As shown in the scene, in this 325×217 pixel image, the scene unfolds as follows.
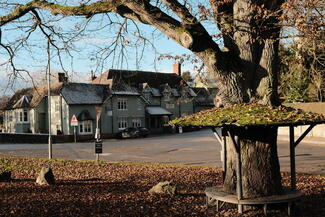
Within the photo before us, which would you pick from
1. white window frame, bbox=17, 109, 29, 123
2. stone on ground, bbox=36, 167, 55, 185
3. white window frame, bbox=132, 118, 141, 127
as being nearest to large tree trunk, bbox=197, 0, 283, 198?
stone on ground, bbox=36, 167, 55, 185

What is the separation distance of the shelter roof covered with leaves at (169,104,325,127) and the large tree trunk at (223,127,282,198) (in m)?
0.56

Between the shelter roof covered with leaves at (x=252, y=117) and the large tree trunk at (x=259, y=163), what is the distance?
56cm

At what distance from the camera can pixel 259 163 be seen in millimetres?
7992

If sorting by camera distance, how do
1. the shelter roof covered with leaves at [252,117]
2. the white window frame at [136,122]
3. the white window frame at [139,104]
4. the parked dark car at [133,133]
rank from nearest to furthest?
1. the shelter roof covered with leaves at [252,117]
2. the parked dark car at [133,133]
3. the white window frame at [136,122]
4. the white window frame at [139,104]

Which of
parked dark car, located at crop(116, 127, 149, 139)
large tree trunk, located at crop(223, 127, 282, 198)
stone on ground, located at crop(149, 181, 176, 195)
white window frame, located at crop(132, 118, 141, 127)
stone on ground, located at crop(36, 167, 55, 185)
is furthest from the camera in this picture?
white window frame, located at crop(132, 118, 141, 127)

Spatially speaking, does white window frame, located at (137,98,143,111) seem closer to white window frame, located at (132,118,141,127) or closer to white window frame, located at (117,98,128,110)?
white window frame, located at (132,118,141,127)

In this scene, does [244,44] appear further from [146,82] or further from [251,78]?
[146,82]

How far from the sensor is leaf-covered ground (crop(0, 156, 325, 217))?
25.7 feet

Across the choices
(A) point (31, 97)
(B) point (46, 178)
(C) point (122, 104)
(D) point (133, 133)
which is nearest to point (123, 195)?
(B) point (46, 178)

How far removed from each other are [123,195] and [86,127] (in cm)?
4078

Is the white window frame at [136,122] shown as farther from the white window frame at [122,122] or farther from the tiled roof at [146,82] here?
the tiled roof at [146,82]


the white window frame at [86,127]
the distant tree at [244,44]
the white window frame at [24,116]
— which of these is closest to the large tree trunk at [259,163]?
the distant tree at [244,44]

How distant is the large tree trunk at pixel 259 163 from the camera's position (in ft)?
26.1

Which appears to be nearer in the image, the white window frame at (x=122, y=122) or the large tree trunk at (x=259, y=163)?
the large tree trunk at (x=259, y=163)
